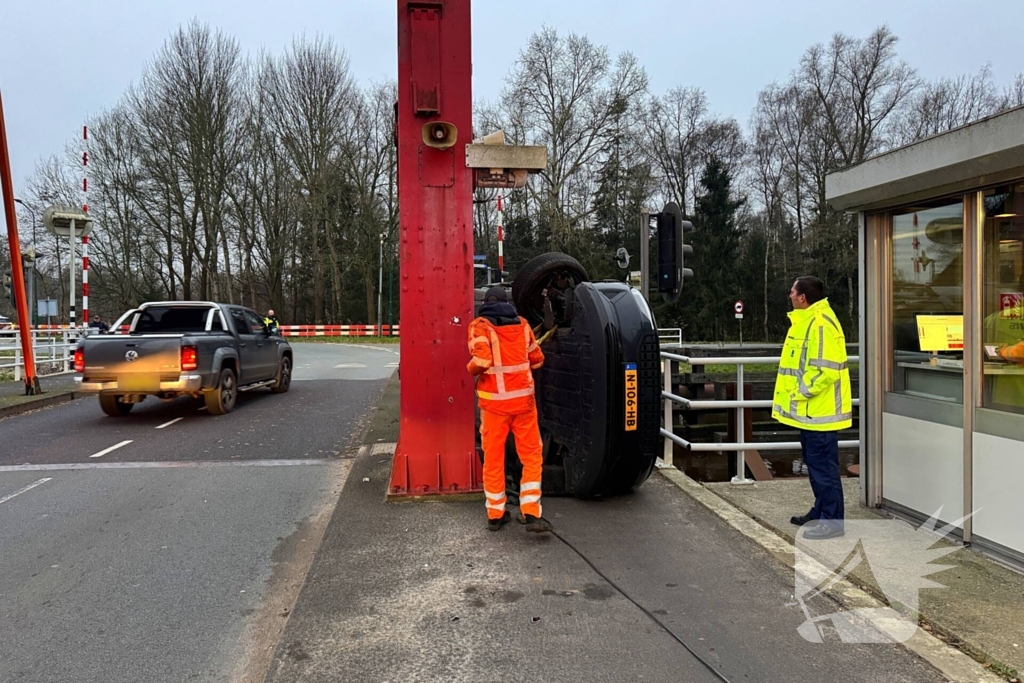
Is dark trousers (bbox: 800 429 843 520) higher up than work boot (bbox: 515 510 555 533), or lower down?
higher up

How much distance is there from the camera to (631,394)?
5238 mm

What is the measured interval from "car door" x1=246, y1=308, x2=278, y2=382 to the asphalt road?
278 cm

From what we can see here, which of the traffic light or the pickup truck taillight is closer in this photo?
the traffic light

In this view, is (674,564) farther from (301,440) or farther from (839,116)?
(839,116)

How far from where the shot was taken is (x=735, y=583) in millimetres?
4129

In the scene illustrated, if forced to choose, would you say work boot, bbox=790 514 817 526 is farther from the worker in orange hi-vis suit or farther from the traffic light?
the traffic light

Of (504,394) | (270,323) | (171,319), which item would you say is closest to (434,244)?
(504,394)

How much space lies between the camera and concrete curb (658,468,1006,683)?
3.10 metres

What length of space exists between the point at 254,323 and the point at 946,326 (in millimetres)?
11991

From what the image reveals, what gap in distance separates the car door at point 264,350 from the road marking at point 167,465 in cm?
558

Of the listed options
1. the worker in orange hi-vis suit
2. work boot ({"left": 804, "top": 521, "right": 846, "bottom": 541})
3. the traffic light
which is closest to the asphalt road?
the worker in orange hi-vis suit

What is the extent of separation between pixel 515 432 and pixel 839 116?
43.6 m

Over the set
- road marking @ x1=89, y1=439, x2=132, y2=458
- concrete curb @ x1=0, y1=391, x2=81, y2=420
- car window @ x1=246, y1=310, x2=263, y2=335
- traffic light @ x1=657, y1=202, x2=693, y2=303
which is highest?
traffic light @ x1=657, y1=202, x2=693, y2=303

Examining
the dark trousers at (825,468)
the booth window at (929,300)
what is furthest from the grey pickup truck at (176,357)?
the booth window at (929,300)
